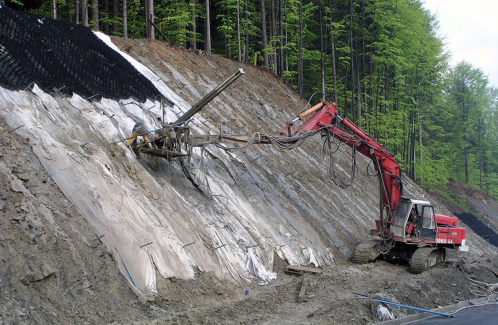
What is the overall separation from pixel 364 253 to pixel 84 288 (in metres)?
8.99

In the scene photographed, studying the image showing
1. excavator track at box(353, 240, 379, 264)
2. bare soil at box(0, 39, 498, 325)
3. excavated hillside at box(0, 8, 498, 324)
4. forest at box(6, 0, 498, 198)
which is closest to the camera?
bare soil at box(0, 39, 498, 325)

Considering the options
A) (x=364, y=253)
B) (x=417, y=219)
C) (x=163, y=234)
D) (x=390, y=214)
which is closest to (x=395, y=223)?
(x=390, y=214)

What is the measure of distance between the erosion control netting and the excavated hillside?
40cm

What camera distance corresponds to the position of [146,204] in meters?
10.4

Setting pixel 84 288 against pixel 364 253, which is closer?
pixel 84 288

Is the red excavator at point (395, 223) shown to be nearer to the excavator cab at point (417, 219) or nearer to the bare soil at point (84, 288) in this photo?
the excavator cab at point (417, 219)

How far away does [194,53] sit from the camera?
2145cm

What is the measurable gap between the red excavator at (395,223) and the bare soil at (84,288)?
2997mm

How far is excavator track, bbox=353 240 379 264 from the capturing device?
1444 cm

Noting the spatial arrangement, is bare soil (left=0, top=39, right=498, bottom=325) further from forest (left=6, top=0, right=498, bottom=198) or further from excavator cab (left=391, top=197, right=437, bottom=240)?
forest (left=6, top=0, right=498, bottom=198)

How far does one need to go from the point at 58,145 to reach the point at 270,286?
5.57m

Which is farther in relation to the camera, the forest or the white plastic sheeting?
the forest

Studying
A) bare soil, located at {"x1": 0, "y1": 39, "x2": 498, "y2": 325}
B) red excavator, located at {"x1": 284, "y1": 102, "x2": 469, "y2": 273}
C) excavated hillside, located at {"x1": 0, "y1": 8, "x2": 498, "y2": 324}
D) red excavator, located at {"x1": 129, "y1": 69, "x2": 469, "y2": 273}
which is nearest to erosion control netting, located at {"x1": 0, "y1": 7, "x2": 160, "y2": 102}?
excavated hillside, located at {"x1": 0, "y1": 8, "x2": 498, "y2": 324}

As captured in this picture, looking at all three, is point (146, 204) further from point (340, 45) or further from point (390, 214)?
point (340, 45)
